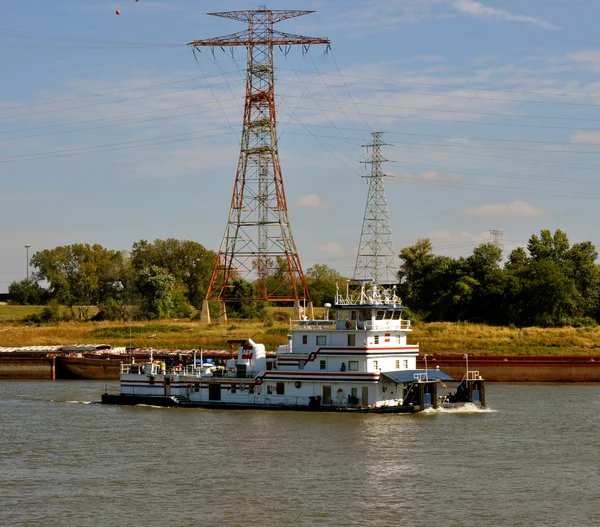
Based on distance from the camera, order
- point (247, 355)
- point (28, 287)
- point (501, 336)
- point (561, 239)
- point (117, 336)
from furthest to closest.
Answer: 1. point (28, 287)
2. point (561, 239)
3. point (117, 336)
4. point (501, 336)
5. point (247, 355)

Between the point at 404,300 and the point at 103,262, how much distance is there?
143ft

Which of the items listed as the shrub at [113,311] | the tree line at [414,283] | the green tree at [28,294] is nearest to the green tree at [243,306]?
the tree line at [414,283]

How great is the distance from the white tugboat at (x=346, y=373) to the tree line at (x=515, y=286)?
157 feet

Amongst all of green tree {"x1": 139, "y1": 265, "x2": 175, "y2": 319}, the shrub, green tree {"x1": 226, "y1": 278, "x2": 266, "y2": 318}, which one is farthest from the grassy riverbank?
green tree {"x1": 139, "y1": 265, "x2": 175, "y2": 319}

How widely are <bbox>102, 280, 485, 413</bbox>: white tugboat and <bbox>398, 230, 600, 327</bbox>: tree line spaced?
47.8 m

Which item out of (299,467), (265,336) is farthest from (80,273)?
(299,467)

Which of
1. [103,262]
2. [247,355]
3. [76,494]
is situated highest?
[103,262]

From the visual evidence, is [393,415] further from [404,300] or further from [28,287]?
[28,287]

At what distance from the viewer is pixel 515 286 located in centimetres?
10512

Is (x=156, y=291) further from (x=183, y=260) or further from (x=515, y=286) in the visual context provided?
(x=515, y=286)

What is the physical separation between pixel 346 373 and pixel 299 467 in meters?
15.3

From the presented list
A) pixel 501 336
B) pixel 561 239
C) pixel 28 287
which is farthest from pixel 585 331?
pixel 28 287

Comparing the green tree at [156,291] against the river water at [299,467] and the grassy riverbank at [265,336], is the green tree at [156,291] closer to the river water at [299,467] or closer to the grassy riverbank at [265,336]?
the grassy riverbank at [265,336]

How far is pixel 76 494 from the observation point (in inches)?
1423
